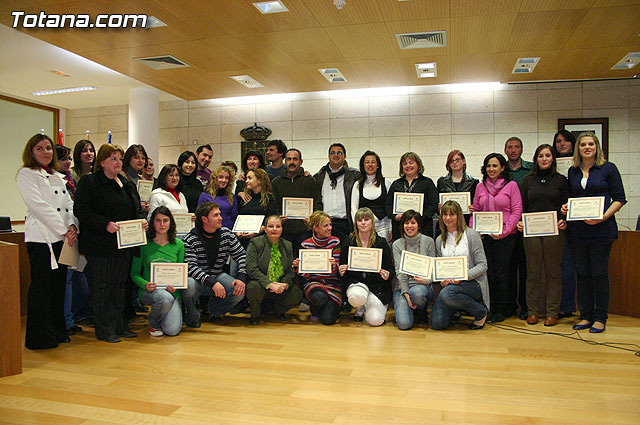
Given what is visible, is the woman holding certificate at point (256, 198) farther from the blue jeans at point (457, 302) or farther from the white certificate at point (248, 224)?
the blue jeans at point (457, 302)

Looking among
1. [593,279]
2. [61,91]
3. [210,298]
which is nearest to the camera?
[593,279]

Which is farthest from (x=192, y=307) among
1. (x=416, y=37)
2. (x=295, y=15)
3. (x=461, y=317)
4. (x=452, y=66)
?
(x=452, y=66)

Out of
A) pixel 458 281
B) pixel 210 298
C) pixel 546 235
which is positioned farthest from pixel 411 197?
pixel 210 298

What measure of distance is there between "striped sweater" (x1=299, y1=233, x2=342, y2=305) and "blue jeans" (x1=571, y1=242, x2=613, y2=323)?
2217 mm

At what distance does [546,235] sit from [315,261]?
2209mm

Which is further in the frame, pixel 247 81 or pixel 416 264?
pixel 247 81

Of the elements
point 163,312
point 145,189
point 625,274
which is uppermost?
point 145,189

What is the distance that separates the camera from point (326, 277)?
4922mm

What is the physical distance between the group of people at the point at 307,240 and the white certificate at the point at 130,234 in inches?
3.3

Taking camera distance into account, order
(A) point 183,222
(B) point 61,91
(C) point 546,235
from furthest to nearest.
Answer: (B) point 61,91 < (A) point 183,222 < (C) point 546,235

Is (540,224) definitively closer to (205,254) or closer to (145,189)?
(205,254)

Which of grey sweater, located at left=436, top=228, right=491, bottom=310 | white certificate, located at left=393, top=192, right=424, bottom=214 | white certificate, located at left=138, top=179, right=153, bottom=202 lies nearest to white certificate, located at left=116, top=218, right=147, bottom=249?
white certificate, located at left=138, top=179, right=153, bottom=202

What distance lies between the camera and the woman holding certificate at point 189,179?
5.41 meters

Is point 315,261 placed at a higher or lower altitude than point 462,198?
lower
